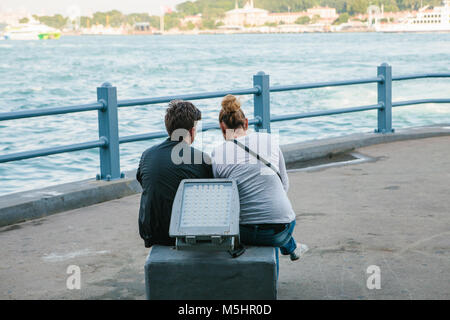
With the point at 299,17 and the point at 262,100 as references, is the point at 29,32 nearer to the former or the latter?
the point at 299,17

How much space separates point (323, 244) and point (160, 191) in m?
1.82

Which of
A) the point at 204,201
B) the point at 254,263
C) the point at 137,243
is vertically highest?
the point at 204,201

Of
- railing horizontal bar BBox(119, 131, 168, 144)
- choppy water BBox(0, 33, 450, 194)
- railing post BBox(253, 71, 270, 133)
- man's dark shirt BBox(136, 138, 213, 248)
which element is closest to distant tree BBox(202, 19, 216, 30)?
choppy water BBox(0, 33, 450, 194)

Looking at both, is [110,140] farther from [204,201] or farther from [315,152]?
[204,201]

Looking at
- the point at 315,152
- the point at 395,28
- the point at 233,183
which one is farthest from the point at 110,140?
the point at 395,28

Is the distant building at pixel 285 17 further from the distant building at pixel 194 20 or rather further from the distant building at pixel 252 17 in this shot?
the distant building at pixel 194 20

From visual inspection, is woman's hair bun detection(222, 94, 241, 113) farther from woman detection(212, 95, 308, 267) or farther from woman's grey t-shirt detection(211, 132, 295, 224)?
woman's grey t-shirt detection(211, 132, 295, 224)

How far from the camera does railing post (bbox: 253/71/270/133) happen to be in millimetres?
8578

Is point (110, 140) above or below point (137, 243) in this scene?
above

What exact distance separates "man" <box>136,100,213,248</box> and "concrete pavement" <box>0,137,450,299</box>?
590 millimetres

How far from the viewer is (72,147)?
22.3 feet

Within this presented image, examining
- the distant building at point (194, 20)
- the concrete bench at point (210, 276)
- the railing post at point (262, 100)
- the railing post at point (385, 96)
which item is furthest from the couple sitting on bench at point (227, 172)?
the distant building at point (194, 20)

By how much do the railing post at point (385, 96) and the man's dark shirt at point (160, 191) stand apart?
6570 millimetres

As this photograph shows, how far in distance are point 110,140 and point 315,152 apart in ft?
10.0
